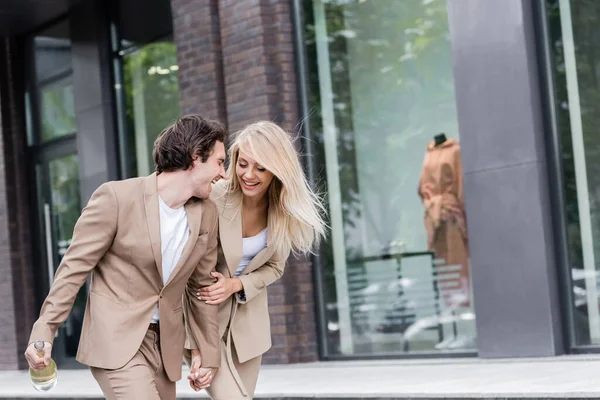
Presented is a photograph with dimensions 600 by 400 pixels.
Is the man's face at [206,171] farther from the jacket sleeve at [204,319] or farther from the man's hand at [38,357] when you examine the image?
the man's hand at [38,357]

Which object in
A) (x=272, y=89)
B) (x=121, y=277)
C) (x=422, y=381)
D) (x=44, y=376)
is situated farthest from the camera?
(x=272, y=89)

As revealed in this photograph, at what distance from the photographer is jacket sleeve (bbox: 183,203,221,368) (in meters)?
4.54

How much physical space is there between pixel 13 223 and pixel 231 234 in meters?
10.6

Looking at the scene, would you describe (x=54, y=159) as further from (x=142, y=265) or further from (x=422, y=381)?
(x=142, y=265)

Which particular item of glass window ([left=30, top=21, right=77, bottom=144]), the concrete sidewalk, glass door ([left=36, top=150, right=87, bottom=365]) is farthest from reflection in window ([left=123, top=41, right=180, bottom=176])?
the concrete sidewalk

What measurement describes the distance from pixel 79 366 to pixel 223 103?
15.3 feet

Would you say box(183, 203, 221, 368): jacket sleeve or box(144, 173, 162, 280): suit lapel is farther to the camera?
box(183, 203, 221, 368): jacket sleeve

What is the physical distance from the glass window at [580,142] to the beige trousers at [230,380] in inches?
168

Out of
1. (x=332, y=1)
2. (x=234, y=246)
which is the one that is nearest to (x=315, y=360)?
(x=332, y=1)

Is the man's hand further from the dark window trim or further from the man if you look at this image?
the dark window trim

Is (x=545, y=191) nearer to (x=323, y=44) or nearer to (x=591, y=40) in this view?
(x=591, y=40)

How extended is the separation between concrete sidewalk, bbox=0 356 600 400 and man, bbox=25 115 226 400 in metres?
2.72

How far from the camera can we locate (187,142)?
13.8 feet

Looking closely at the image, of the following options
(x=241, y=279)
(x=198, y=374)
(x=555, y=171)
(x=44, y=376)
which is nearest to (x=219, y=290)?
(x=241, y=279)
